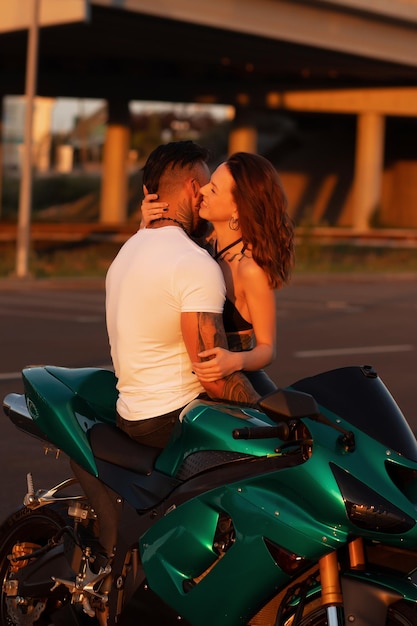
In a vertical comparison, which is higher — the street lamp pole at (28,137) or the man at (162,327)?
the street lamp pole at (28,137)

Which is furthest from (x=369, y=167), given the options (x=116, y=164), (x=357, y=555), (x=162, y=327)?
(x=357, y=555)

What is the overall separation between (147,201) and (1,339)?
444 inches

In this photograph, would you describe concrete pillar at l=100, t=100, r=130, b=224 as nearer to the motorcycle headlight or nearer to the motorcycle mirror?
the motorcycle mirror

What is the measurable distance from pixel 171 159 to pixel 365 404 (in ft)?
4.34

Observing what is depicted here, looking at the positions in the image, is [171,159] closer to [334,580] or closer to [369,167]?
[334,580]

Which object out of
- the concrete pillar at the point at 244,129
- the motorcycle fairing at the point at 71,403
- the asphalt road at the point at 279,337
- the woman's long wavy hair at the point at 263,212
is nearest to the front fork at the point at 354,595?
the motorcycle fairing at the point at 71,403

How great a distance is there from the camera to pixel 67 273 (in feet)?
90.2

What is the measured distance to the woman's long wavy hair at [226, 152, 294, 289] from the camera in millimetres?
4527

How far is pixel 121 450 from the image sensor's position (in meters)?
4.39

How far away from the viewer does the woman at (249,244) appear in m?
4.53

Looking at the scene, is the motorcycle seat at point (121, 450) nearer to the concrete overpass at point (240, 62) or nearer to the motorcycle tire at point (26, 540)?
the motorcycle tire at point (26, 540)

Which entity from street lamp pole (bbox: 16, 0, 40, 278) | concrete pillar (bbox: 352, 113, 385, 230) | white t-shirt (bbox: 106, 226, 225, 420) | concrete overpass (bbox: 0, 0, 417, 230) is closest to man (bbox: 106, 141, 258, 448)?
Result: white t-shirt (bbox: 106, 226, 225, 420)

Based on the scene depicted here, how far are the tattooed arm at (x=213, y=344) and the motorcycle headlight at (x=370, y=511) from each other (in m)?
0.76

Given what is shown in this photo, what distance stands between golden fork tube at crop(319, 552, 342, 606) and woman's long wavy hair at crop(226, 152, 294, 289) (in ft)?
3.99
